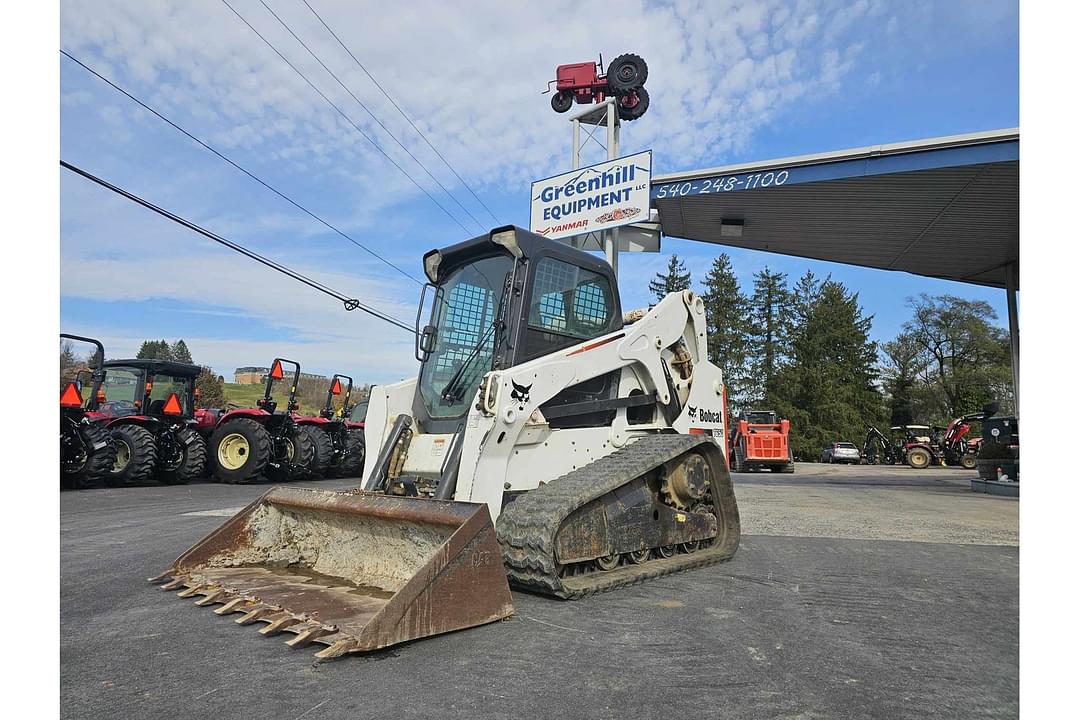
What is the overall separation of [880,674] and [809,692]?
1.56ft

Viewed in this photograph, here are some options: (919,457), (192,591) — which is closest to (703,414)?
(192,591)

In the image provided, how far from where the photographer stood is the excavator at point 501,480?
12.4 feet

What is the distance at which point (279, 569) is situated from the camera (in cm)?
480

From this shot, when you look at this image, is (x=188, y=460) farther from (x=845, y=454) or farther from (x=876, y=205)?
(x=845, y=454)

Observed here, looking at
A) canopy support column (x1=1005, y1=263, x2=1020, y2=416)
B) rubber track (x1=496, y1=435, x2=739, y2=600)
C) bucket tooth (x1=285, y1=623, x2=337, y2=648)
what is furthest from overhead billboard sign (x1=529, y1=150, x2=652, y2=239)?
bucket tooth (x1=285, y1=623, x2=337, y2=648)

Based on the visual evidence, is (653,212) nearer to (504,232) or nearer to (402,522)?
(504,232)

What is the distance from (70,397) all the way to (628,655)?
11923 millimetres

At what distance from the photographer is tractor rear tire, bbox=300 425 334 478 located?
593 inches

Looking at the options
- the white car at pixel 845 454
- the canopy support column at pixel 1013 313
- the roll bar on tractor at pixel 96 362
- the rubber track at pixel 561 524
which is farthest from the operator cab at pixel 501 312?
the white car at pixel 845 454

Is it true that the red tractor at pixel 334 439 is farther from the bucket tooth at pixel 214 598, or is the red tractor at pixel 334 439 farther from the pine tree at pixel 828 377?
the pine tree at pixel 828 377

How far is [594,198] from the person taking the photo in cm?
1667

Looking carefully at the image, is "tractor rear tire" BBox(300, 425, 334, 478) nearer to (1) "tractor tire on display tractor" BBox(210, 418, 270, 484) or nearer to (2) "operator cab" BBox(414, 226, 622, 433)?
(1) "tractor tire on display tractor" BBox(210, 418, 270, 484)

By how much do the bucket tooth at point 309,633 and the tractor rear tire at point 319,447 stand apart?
12106 mm

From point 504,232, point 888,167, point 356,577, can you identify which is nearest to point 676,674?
point 356,577
